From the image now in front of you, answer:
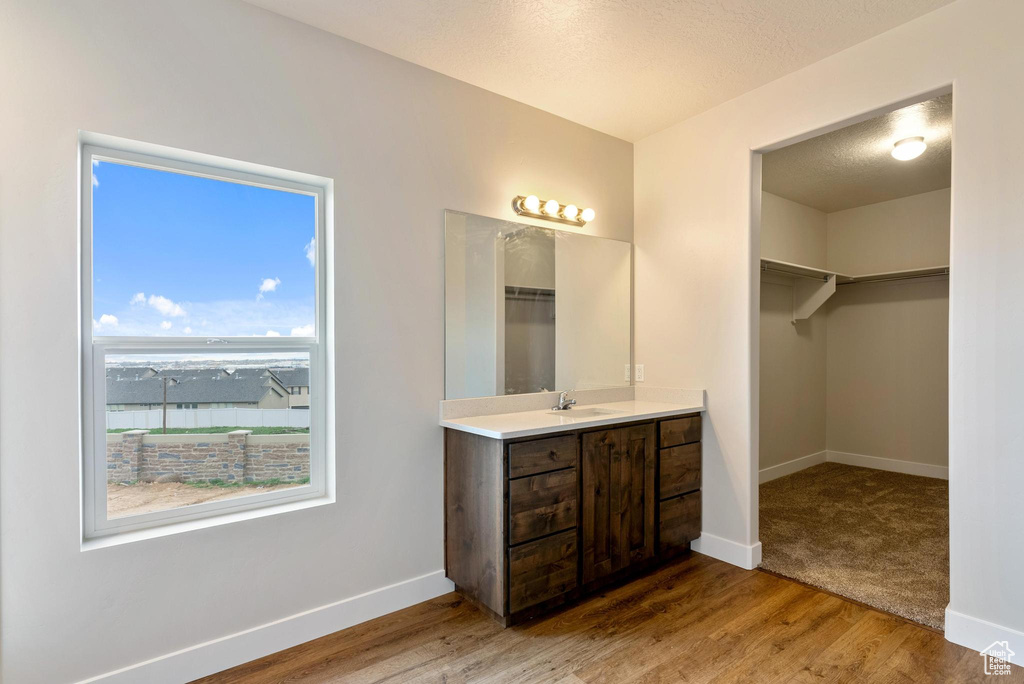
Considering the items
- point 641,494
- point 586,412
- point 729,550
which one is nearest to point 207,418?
point 586,412

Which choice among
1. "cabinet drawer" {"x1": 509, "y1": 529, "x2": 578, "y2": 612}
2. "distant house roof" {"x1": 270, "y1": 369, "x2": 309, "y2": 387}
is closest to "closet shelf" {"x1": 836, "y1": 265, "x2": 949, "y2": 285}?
"cabinet drawer" {"x1": 509, "y1": 529, "x2": 578, "y2": 612}

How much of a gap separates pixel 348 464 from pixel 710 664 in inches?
65.3

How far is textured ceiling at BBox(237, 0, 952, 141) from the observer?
2166mm

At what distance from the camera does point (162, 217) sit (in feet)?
6.84

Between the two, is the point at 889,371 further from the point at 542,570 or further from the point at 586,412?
the point at 542,570

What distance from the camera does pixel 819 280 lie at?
4941mm

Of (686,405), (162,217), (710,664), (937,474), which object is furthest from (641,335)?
(937,474)

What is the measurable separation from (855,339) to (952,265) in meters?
3.46

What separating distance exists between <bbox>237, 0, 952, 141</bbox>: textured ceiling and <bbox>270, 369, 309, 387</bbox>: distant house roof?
58.1 inches

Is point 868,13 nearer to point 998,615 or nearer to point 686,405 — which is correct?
point 686,405

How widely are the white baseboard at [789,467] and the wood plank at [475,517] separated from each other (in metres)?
3.04

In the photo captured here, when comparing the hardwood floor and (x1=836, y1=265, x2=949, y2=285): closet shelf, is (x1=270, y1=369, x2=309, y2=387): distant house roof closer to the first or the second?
the hardwood floor

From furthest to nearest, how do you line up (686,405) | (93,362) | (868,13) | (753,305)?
(686,405) < (753,305) < (868,13) < (93,362)

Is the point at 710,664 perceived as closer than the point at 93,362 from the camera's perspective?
No
